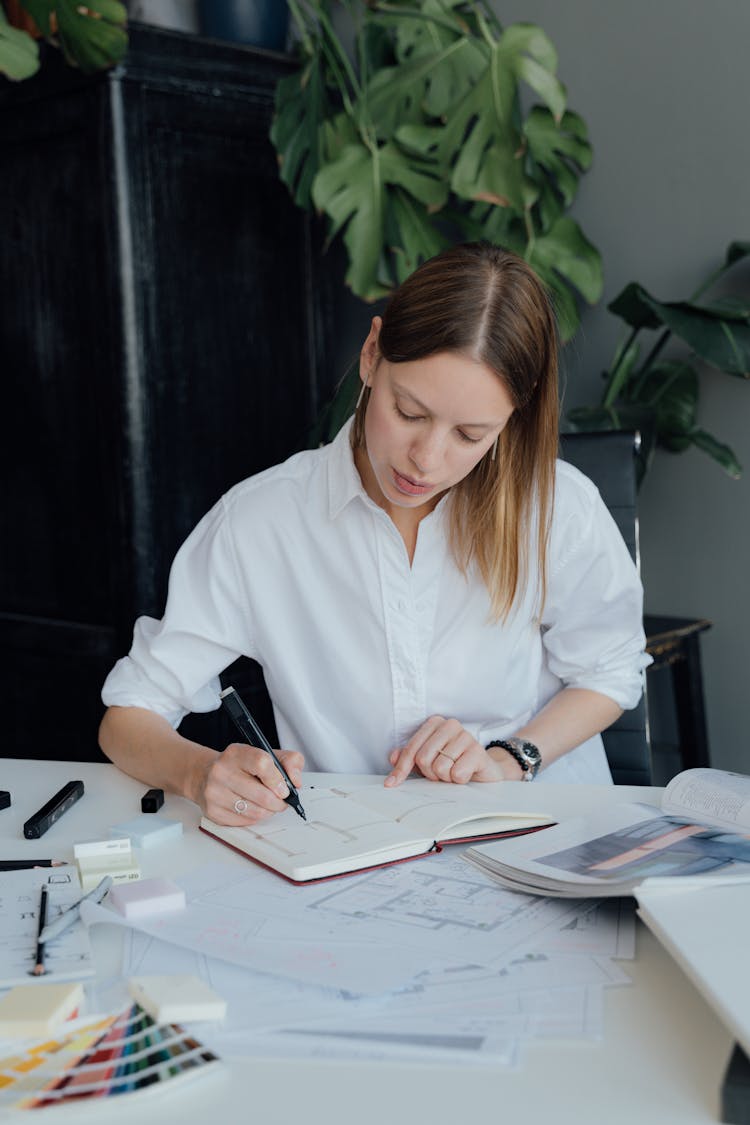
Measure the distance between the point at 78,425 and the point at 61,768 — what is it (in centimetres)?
134

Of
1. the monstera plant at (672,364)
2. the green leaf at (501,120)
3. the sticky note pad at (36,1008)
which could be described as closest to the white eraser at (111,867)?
the sticky note pad at (36,1008)

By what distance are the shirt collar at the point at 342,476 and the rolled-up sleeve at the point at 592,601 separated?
266 millimetres

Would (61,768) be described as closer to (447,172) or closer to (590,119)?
(447,172)

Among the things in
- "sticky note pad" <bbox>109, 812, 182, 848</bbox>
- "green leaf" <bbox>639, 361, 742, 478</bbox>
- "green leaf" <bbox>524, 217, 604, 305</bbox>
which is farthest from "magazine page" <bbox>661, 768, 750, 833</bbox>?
"green leaf" <bbox>524, 217, 604, 305</bbox>

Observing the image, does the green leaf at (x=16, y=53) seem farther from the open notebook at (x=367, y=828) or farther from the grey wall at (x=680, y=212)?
the open notebook at (x=367, y=828)

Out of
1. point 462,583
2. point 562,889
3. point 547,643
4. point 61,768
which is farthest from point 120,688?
point 562,889

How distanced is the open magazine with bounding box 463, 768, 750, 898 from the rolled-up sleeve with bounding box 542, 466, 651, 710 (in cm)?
41

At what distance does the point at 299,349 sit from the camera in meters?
2.85

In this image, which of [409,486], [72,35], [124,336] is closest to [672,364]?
[124,336]

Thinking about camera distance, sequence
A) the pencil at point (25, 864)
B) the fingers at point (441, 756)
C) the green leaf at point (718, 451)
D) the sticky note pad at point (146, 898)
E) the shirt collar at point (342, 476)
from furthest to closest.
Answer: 1. the green leaf at point (718, 451)
2. the shirt collar at point (342, 476)
3. the fingers at point (441, 756)
4. the pencil at point (25, 864)
5. the sticky note pad at point (146, 898)

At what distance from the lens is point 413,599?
1.50m

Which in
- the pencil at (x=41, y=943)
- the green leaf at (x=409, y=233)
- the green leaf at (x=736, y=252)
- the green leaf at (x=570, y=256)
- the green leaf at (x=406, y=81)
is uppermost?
the green leaf at (x=406, y=81)

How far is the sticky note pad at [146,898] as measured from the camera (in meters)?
0.93

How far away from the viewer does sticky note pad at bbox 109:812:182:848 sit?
3.64ft
